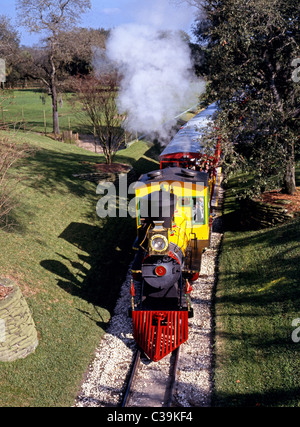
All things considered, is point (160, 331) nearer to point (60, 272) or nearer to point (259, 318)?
point (259, 318)

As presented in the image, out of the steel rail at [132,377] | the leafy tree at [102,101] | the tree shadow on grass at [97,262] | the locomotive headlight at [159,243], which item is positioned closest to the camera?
the steel rail at [132,377]

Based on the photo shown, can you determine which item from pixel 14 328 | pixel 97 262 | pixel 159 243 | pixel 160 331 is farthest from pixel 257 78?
pixel 14 328

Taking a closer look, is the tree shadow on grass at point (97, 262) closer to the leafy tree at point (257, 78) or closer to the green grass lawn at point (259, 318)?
the green grass lawn at point (259, 318)

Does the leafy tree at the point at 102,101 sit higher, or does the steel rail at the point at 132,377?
the leafy tree at the point at 102,101

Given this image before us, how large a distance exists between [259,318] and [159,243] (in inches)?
142

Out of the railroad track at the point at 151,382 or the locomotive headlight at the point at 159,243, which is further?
the locomotive headlight at the point at 159,243

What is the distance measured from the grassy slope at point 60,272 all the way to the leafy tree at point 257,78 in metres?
6.12

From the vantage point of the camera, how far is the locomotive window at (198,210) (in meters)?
11.0

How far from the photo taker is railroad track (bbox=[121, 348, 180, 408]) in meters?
8.16

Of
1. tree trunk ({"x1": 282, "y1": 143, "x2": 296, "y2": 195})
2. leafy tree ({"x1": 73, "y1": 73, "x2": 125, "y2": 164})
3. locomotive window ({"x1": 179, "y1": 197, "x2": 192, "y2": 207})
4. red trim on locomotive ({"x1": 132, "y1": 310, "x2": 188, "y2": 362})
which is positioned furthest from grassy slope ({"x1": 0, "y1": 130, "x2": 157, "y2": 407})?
tree trunk ({"x1": 282, "y1": 143, "x2": 296, "y2": 195})

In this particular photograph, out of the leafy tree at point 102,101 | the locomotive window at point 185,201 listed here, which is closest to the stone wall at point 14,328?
the locomotive window at point 185,201

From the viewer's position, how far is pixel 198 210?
438 inches
